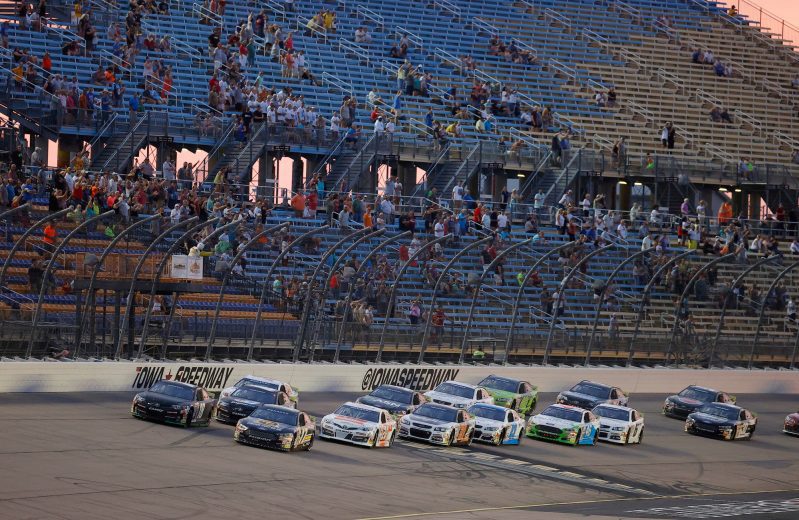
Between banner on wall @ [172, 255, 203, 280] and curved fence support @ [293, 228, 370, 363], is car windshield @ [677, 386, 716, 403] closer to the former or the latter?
curved fence support @ [293, 228, 370, 363]

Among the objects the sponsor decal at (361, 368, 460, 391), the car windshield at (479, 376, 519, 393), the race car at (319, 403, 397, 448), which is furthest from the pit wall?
the race car at (319, 403, 397, 448)

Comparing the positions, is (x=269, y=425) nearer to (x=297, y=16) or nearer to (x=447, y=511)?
(x=447, y=511)

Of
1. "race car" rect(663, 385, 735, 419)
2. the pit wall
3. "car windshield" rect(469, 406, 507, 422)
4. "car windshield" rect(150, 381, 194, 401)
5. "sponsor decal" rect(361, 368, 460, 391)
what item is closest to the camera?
"car windshield" rect(150, 381, 194, 401)

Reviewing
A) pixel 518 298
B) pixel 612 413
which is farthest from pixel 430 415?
pixel 518 298

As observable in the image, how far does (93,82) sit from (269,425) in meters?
22.8

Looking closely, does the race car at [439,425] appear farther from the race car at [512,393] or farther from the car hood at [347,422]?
the race car at [512,393]

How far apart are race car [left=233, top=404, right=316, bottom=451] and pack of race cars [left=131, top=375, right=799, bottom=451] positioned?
21 millimetres

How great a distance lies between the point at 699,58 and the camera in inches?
2835

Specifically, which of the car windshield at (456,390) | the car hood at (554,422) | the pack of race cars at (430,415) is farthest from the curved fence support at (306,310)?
the car hood at (554,422)

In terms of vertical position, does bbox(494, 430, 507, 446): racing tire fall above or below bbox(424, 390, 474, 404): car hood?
below

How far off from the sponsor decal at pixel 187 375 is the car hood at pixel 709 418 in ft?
41.7

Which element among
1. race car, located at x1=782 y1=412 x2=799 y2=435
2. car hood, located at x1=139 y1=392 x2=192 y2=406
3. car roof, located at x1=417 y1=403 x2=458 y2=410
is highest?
car roof, located at x1=417 y1=403 x2=458 y2=410

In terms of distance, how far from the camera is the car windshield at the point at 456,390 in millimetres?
40156

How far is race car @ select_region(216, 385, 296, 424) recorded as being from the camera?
35531 millimetres
